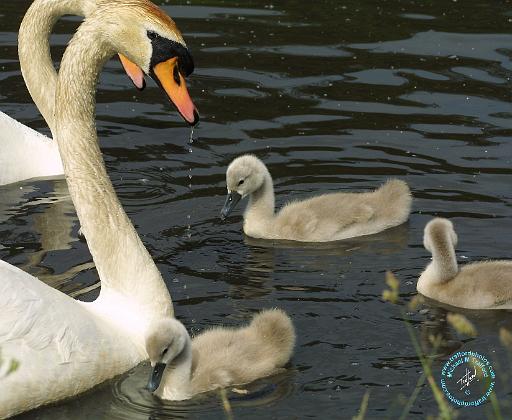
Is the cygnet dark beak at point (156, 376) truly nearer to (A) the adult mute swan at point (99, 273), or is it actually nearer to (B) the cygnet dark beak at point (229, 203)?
(A) the adult mute swan at point (99, 273)

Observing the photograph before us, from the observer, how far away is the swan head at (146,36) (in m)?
7.86

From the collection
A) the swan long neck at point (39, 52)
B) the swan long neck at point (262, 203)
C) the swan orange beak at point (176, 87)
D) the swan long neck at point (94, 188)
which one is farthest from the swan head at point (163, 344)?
the swan long neck at point (39, 52)

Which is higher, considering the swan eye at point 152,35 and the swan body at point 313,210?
the swan eye at point 152,35

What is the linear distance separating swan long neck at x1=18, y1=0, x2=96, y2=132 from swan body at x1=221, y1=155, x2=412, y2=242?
89.0 inches

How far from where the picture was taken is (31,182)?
1148 cm

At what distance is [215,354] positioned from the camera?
7496 millimetres

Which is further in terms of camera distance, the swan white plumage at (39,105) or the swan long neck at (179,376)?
the swan white plumage at (39,105)

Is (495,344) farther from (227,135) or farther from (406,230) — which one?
(227,135)

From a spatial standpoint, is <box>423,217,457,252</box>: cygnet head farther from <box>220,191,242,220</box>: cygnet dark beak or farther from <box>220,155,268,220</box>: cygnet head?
<box>220,191,242,220</box>: cygnet dark beak

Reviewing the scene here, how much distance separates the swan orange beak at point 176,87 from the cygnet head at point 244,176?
175cm

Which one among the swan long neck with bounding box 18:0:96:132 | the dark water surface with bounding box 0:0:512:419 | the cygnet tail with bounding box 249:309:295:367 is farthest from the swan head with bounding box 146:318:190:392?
the swan long neck with bounding box 18:0:96:132

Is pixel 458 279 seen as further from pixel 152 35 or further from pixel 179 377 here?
pixel 152 35

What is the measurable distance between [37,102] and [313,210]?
3.23m

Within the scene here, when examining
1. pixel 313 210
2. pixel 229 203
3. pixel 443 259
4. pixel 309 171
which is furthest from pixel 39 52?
pixel 443 259
